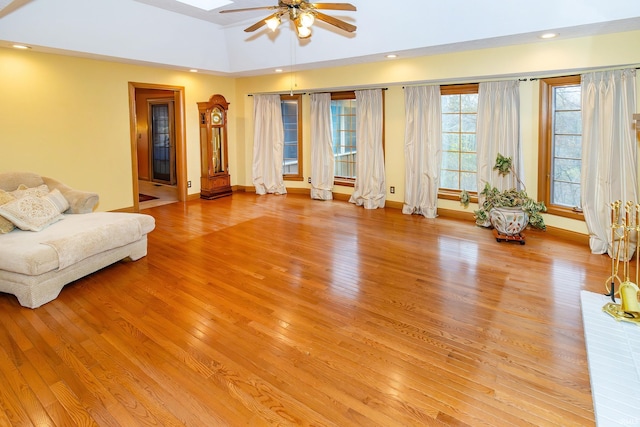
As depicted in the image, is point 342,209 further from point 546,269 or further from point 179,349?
point 179,349

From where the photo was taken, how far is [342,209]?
7.14 metres

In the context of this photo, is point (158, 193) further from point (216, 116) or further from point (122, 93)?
point (122, 93)

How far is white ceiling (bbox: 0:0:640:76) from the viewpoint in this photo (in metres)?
4.17

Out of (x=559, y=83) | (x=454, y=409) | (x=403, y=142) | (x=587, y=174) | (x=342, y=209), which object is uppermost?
(x=559, y=83)

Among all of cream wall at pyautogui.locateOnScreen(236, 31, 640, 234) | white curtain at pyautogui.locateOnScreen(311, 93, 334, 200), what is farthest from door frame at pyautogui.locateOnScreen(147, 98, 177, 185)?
white curtain at pyautogui.locateOnScreen(311, 93, 334, 200)

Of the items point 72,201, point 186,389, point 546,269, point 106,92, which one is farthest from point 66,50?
point 546,269

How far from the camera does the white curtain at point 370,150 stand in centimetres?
696

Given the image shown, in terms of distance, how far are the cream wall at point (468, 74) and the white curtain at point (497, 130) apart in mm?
118

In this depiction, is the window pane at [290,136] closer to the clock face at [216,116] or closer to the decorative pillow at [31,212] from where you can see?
the clock face at [216,116]

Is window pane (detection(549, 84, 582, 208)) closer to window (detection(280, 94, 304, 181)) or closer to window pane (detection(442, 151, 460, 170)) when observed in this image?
window pane (detection(442, 151, 460, 170))

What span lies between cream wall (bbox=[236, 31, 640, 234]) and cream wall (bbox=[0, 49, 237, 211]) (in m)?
2.60

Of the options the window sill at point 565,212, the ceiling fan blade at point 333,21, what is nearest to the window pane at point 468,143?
the window sill at point 565,212

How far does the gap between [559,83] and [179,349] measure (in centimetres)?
524

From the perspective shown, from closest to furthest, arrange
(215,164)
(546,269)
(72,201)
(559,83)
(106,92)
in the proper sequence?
(546,269) → (72,201) → (559,83) → (106,92) → (215,164)
